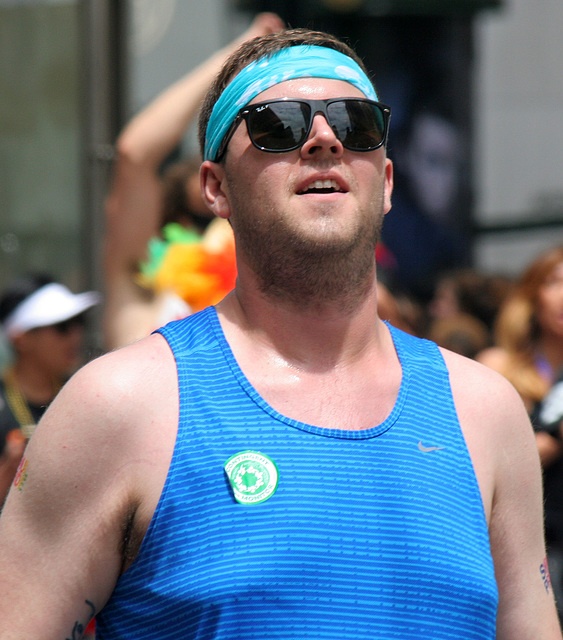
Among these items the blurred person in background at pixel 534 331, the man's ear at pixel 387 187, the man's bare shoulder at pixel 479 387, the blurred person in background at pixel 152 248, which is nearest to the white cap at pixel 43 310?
the blurred person in background at pixel 152 248

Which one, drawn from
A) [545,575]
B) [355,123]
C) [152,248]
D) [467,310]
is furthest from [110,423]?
[467,310]

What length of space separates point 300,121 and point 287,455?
656 millimetres

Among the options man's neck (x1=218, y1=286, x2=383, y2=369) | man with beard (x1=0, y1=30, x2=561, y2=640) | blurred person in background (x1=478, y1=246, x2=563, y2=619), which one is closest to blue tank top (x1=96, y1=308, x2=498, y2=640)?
man with beard (x1=0, y1=30, x2=561, y2=640)

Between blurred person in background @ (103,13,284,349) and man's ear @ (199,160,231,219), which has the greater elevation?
man's ear @ (199,160,231,219)

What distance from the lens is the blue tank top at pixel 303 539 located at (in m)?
1.62

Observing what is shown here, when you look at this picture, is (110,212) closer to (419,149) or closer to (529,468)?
(529,468)

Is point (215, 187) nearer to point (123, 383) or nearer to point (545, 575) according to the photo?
point (123, 383)

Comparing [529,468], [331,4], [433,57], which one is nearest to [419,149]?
[433,57]

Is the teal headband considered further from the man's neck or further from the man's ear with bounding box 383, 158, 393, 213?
the man's neck

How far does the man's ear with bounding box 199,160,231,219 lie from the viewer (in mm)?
2023

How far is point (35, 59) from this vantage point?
20.8ft

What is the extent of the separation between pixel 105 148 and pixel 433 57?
3738mm

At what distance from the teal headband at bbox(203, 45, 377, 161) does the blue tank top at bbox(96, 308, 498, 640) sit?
50 centimetres

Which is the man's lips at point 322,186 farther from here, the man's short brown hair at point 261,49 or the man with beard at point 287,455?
the man's short brown hair at point 261,49
